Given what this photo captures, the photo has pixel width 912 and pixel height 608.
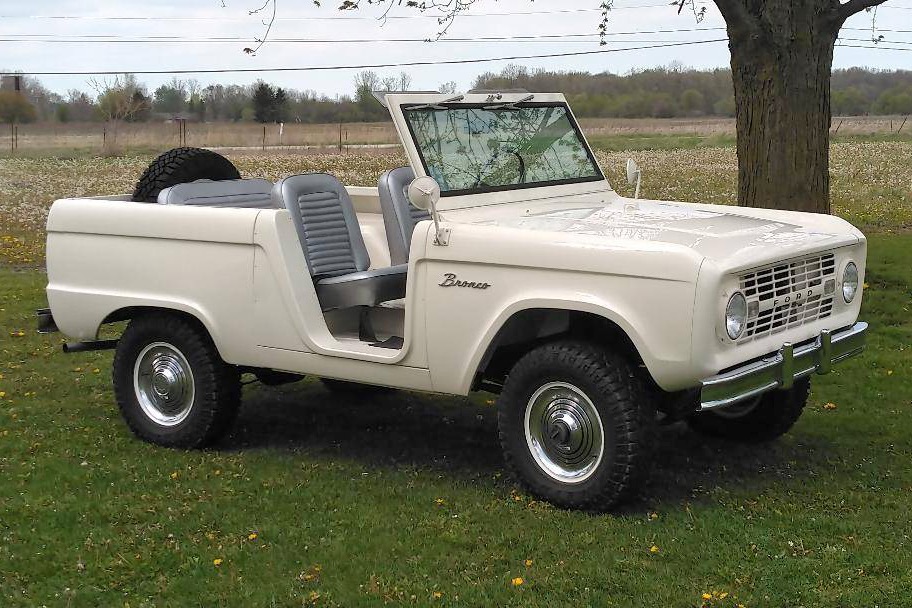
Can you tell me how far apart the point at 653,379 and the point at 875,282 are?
6.48 m

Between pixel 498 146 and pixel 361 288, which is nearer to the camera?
pixel 361 288

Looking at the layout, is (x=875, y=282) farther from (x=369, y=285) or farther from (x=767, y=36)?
(x=369, y=285)

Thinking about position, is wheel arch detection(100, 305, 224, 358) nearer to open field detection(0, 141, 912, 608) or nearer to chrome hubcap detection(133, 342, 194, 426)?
chrome hubcap detection(133, 342, 194, 426)

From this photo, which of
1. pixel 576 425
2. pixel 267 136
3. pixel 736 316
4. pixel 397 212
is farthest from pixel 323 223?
pixel 267 136

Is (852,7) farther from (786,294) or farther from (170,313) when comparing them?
(170,313)

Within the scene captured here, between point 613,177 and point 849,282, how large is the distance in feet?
70.1

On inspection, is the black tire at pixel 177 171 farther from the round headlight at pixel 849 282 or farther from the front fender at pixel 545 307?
the round headlight at pixel 849 282

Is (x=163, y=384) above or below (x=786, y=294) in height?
below

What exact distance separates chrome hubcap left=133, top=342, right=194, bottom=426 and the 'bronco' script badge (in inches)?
75.3

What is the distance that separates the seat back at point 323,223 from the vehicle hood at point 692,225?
1115 mm

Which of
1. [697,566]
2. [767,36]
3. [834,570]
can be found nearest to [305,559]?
[697,566]

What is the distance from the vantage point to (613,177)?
90.5 feet

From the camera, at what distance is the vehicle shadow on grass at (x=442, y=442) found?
6457 mm

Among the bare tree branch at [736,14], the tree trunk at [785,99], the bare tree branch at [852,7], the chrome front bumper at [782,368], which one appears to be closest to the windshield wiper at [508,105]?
the chrome front bumper at [782,368]
